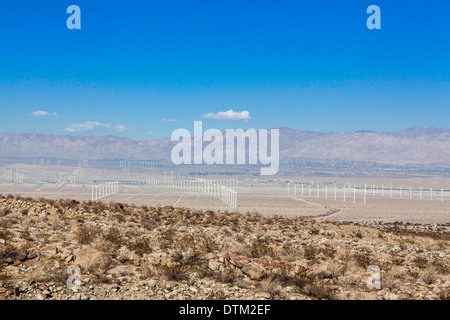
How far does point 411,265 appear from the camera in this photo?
10.8m

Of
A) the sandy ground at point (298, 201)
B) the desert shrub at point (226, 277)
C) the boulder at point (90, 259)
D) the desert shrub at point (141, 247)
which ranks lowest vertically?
the sandy ground at point (298, 201)

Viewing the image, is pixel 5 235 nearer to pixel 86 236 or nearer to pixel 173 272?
pixel 86 236

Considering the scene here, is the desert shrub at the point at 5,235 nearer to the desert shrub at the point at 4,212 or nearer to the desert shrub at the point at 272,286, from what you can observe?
the desert shrub at the point at 4,212

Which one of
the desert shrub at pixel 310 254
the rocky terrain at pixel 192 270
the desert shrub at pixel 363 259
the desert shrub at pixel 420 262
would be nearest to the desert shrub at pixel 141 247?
the rocky terrain at pixel 192 270

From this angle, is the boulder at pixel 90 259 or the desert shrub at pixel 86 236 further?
the desert shrub at pixel 86 236

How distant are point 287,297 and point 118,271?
10.8 ft

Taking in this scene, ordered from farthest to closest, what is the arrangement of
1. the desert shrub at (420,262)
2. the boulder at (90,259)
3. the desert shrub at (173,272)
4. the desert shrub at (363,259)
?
the desert shrub at (420,262), the desert shrub at (363,259), the boulder at (90,259), the desert shrub at (173,272)

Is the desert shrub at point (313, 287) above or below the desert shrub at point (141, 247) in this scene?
below

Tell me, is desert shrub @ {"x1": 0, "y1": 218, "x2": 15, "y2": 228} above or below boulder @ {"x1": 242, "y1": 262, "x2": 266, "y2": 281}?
above

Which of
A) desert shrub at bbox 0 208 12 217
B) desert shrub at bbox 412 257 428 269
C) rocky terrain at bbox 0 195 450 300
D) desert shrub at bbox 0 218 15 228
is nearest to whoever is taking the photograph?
rocky terrain at bbox 0 195 450 300

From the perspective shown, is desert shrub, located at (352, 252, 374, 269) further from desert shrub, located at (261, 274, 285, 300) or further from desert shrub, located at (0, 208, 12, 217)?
desert shrub, located at (0, 208, 12, 217)

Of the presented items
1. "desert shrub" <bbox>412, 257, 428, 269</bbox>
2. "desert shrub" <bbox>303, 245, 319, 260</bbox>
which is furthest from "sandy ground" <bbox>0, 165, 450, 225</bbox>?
"desert shrub" <bbox>303, 245, 319, 260</bbox>

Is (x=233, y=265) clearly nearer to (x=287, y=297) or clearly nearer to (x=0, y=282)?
(x=287, y=297)
